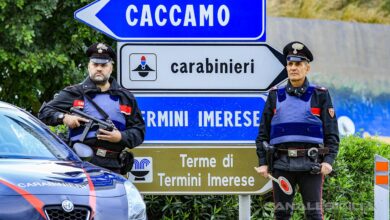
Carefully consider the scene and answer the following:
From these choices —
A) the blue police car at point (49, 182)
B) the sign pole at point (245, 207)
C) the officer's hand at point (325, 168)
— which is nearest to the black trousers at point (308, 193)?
the officer's hand at point (325, 168)

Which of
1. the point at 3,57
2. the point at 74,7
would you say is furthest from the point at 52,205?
the point at 74,7

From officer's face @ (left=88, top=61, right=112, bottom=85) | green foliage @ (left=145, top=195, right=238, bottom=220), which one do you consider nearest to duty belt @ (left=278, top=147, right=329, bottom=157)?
officer's face @ (left=88, top=61, right=112, bottom=85)

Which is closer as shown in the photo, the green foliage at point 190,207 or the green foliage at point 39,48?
the green foliage at point 190,207

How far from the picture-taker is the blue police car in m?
6.82

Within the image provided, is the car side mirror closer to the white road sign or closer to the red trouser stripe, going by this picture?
the red trouser stripe

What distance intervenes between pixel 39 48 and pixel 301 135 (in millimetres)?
14284

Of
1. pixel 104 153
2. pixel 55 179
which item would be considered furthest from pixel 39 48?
pixel 55 179

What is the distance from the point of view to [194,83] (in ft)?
33.2

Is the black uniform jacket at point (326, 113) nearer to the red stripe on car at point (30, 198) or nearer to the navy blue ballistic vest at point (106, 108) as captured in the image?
the navy blue ballistic vest at point (106, 108)

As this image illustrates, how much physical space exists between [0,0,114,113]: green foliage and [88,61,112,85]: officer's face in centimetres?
1219

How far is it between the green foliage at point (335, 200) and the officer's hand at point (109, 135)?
174 centimetres

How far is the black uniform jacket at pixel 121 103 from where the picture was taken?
9.26 metres

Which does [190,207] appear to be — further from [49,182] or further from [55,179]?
[49,182]

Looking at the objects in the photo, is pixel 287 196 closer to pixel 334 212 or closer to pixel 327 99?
pixel 327 99
